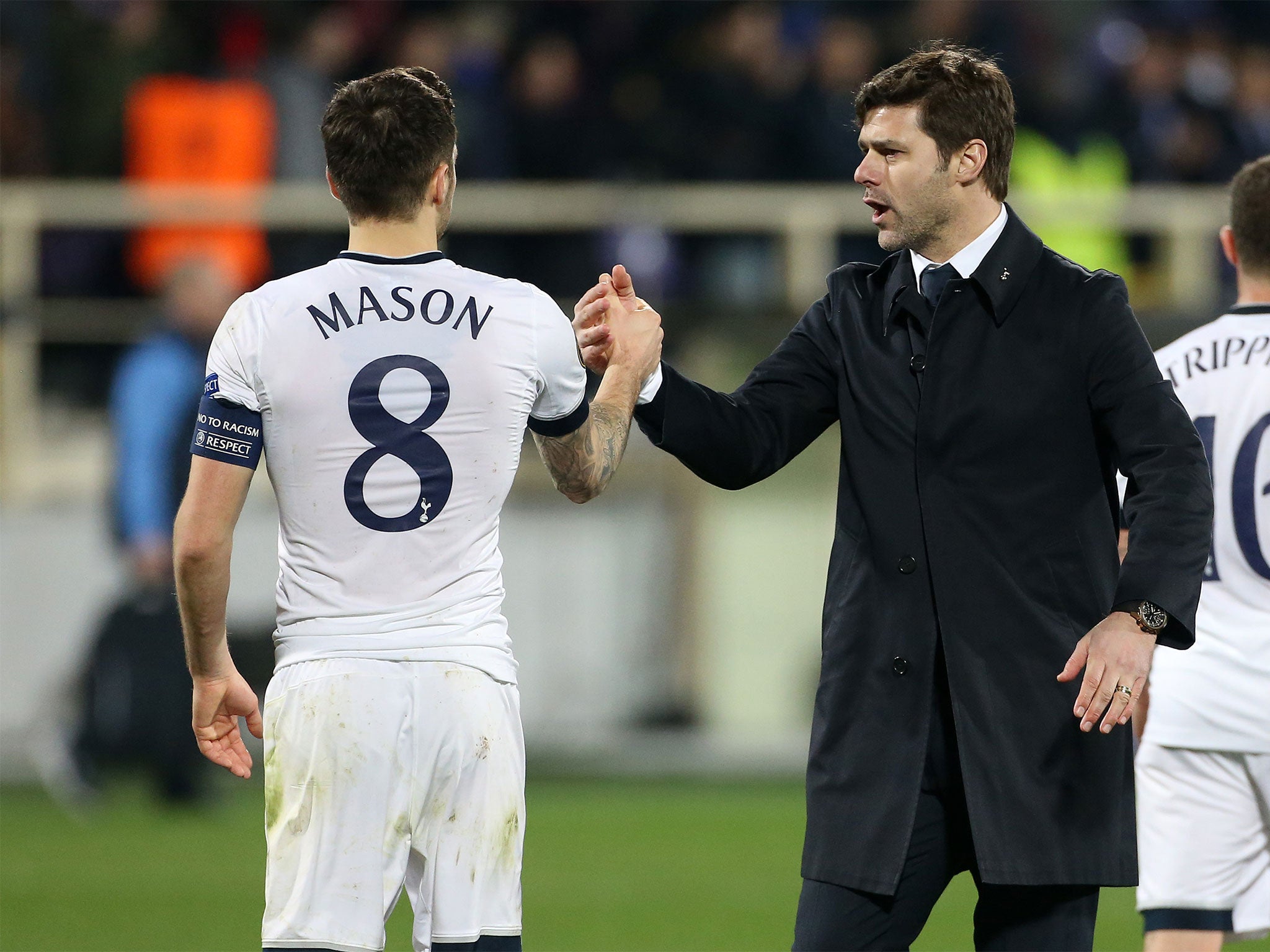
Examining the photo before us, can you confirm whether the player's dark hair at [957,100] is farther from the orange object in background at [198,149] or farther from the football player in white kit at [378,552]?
the orange object in background at [198,149]

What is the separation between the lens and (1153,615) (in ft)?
12.0

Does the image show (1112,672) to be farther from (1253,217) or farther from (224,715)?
(224,715)

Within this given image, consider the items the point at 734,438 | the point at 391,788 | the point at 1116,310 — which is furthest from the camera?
the point at 734,438

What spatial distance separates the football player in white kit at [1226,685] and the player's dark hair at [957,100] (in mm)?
948

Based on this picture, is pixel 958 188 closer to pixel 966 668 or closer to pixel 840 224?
pixel 966 668

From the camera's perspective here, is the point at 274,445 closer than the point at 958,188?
Yes

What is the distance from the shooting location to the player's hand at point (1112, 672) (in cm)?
360

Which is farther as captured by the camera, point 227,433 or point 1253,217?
point 1253,217

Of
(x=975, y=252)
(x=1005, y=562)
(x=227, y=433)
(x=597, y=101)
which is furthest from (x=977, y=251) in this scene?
(x=597, y=101)

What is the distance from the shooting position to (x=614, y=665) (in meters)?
11.6

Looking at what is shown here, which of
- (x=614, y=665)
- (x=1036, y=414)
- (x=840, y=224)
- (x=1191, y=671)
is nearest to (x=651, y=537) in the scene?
(x=614, y=665)

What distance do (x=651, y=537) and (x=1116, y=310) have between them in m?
7.99

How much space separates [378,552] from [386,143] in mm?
782

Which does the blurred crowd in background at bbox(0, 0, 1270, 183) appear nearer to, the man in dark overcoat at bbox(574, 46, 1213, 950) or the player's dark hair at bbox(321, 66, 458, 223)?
the man in dark overcoat at bbox(574, 46, 1213, 950)
